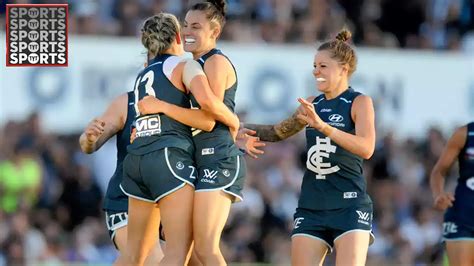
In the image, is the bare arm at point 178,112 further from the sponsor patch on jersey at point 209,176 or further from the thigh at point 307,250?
the thigh at point 307,250

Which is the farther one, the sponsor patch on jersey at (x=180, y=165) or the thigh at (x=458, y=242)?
the thigh at (x=458, y=242)

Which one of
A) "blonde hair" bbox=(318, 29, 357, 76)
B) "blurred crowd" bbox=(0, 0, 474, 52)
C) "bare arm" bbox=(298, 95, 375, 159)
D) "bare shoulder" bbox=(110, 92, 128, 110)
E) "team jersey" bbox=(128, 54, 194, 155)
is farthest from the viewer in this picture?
"blurred crowd" bbox=(0, 0, 474, 52)

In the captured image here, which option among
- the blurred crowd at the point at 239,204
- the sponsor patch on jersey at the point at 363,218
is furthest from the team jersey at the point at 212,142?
the blurred crowd at the point at 239,204

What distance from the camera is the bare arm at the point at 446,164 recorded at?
39.4 ft

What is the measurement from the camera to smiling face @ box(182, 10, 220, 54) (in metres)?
9.79

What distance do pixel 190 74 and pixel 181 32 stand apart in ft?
1.79

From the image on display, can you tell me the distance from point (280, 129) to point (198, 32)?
4.16 feet

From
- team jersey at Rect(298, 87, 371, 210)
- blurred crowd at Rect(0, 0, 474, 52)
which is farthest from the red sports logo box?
blurred crowd at Rect(0, 0, 474, 52)

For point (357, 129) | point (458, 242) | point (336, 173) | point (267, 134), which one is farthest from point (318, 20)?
point (357, 129)

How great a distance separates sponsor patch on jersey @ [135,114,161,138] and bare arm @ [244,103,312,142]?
1304 millimetres

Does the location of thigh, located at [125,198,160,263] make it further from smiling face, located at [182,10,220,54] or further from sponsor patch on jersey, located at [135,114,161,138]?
smiling face, located at [182,10,220,54]

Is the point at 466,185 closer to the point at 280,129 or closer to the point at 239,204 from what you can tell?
the point at 280,129

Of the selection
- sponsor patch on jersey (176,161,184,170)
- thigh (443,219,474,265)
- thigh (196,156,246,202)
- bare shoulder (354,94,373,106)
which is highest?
bare shoulder (354,94,373,106)

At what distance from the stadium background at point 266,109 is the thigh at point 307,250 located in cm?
450
